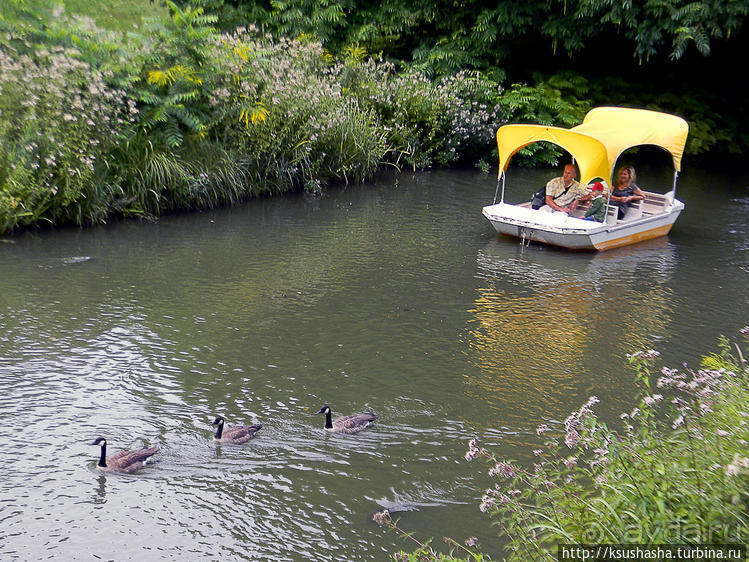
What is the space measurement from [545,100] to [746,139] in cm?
783

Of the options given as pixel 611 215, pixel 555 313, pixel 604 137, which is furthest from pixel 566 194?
pixel 555 313

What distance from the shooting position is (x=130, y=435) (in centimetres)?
757

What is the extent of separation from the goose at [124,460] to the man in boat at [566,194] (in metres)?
10.1

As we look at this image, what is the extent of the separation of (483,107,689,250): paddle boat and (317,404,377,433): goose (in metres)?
7.48

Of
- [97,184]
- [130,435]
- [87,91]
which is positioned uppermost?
[87,91]

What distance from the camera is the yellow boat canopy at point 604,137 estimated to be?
14.0 metres

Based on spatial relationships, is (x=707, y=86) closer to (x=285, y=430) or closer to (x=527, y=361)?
(x=527, y=361)

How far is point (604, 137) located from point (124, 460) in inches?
442

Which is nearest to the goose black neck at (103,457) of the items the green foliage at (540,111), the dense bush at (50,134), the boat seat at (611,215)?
the dense bush at (50,134)

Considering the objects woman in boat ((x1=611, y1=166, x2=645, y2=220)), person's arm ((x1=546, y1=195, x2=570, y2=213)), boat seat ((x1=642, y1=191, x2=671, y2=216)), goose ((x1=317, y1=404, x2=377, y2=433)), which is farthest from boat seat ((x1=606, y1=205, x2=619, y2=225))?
goose ((x1=317, y1=404, x2=377, y2=433))

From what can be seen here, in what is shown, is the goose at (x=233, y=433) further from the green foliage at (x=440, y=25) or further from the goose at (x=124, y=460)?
the green foliage at (x=440, y=25)

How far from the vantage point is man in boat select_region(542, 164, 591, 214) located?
14836 mm

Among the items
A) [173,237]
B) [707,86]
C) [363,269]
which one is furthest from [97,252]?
[707,86]

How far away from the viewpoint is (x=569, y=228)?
13.9 metres
